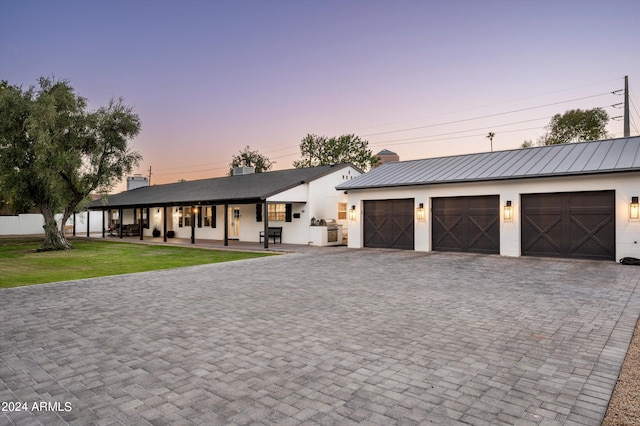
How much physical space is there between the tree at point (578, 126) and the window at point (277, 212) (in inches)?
1121

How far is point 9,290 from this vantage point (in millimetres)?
8281

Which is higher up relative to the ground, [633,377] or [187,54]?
[187,54]

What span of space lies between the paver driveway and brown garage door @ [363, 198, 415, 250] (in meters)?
7.99

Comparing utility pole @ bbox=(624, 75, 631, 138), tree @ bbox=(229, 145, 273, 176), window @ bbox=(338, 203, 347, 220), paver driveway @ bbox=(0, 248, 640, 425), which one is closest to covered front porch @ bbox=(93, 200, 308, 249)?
window @ bbox=(338, 203, 347, 220)

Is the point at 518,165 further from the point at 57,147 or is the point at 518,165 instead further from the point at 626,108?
the point at 57,147

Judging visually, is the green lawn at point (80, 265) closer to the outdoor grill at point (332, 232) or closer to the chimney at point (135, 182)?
the outdoor grill at point (332, 232)

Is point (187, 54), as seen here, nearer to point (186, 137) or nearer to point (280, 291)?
point (186, 137)

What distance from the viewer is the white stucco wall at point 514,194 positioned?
38.3ft

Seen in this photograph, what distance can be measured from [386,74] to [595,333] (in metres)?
18.4

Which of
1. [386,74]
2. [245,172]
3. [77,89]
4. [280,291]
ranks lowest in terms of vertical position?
[280,291]

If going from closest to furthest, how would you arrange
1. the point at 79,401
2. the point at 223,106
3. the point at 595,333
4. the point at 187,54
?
the point at 79,401 < the point at 595,333 < the point at 187,54 < the point at 223,106

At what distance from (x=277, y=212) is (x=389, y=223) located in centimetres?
698

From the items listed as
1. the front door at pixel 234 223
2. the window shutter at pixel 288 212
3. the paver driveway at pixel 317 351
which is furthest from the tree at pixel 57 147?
the paver driveway at pixel 317 351

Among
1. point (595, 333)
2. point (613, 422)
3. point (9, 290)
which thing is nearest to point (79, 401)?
point (613, 422)
